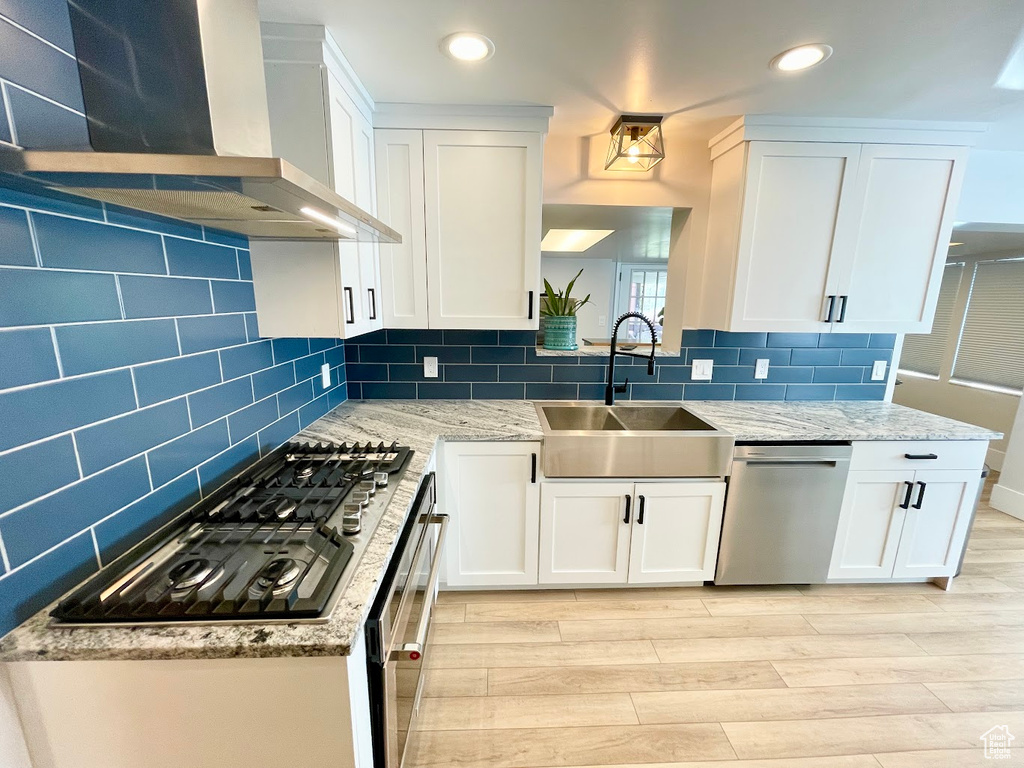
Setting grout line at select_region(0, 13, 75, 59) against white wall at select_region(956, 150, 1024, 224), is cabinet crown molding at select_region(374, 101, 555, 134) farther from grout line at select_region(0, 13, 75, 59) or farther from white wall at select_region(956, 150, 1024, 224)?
white wall at select_region(956, 150, 1024, 224)

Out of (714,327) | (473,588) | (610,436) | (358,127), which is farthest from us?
(714,327)

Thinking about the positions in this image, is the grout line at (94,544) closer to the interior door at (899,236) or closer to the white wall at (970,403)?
the interior door at (899,236)

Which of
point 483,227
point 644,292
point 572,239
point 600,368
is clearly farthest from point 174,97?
point 644,292

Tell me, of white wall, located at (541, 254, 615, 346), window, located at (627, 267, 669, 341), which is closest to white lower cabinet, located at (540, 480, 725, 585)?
white wall, located at (541, 254, 615, 346)

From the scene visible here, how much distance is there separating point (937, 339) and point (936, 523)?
3.63m

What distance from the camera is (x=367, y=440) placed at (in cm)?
163

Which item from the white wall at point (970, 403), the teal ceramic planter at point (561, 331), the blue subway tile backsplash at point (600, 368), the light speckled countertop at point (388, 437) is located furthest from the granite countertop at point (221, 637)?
the white wall at point (970, 403)

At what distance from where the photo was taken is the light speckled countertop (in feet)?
2.20

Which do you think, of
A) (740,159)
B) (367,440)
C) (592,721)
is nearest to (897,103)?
(740,159)

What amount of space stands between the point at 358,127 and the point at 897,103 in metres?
2.29

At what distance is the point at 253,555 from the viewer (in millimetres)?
893

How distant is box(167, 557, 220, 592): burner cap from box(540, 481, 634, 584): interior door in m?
1.28

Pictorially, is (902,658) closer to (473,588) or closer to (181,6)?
(473,588)

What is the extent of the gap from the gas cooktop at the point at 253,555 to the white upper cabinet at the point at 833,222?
6.45ft
